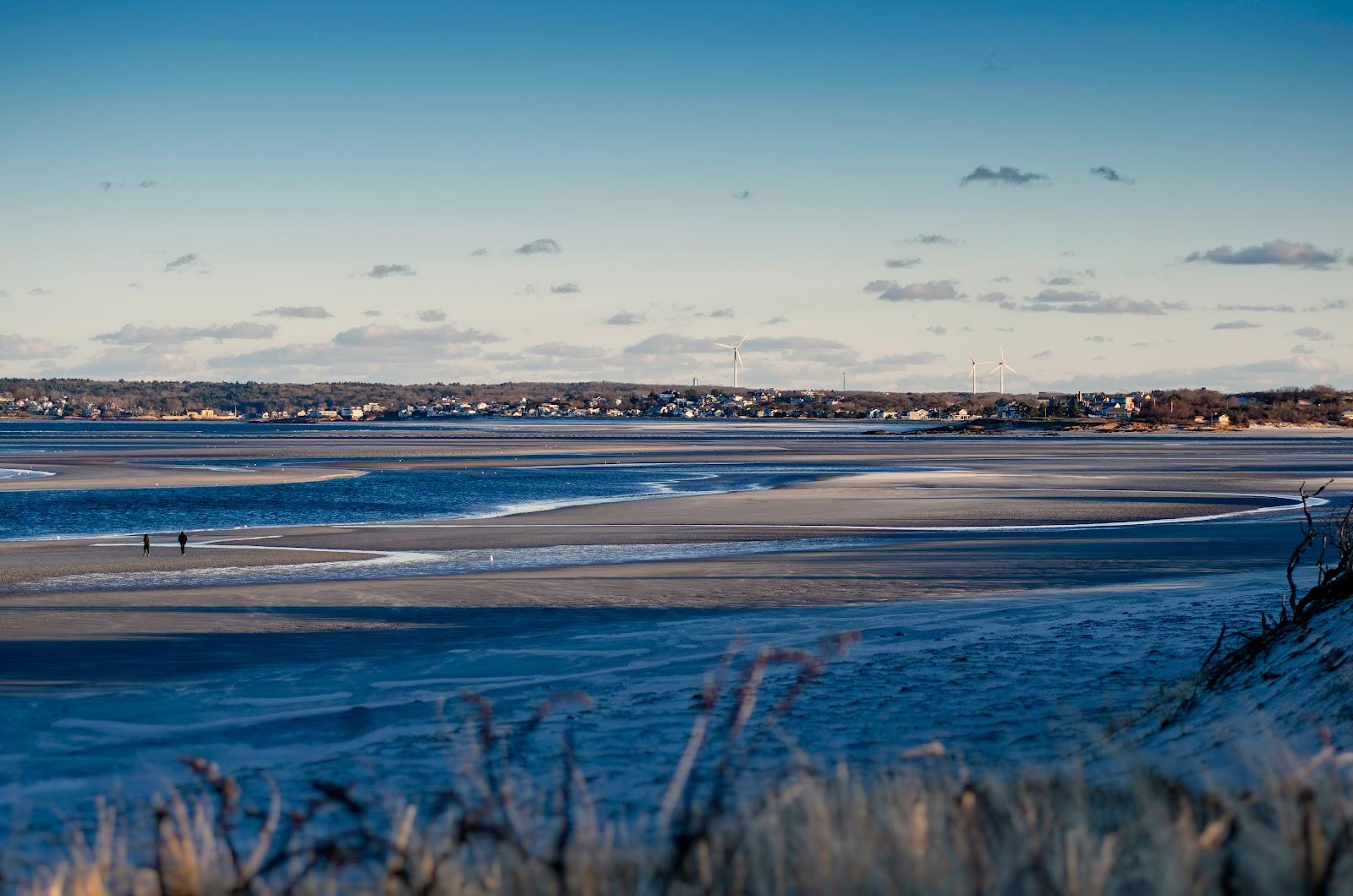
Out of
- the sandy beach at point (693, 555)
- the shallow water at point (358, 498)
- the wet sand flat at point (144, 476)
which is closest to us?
the sandy beach at point (693, 555)

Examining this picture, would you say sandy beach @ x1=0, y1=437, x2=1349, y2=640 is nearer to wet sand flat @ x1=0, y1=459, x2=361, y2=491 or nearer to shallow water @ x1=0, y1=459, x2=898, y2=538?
shallow water @ x1=0, y1=459, x2=898, y2=538

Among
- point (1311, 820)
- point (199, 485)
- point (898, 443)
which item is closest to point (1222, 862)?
point (1311, 820)

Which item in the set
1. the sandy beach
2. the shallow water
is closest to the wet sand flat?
the shallow water

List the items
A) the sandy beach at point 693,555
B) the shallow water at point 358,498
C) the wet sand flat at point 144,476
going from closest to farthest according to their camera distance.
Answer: the sandy beach at point 693,555 → the shallow water at point 358,498 → the wet sand flat at point 144,476

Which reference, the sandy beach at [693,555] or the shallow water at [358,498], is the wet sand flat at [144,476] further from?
the sandy beach at [693,555]

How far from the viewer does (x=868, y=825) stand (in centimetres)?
458

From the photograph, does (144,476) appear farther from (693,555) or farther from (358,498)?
(693,555)

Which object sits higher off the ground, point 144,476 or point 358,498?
point 144,476

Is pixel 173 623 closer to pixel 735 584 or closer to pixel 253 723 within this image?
pixel 253 723

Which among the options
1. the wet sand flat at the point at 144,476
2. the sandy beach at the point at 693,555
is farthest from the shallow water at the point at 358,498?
the sandy beach at the point at 693,555

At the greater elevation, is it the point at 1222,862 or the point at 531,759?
the point at 1222,862

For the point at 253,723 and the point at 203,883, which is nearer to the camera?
the point at 203,883

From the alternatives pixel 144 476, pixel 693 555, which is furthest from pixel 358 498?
pixel 693 555

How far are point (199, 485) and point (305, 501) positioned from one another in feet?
29.0
